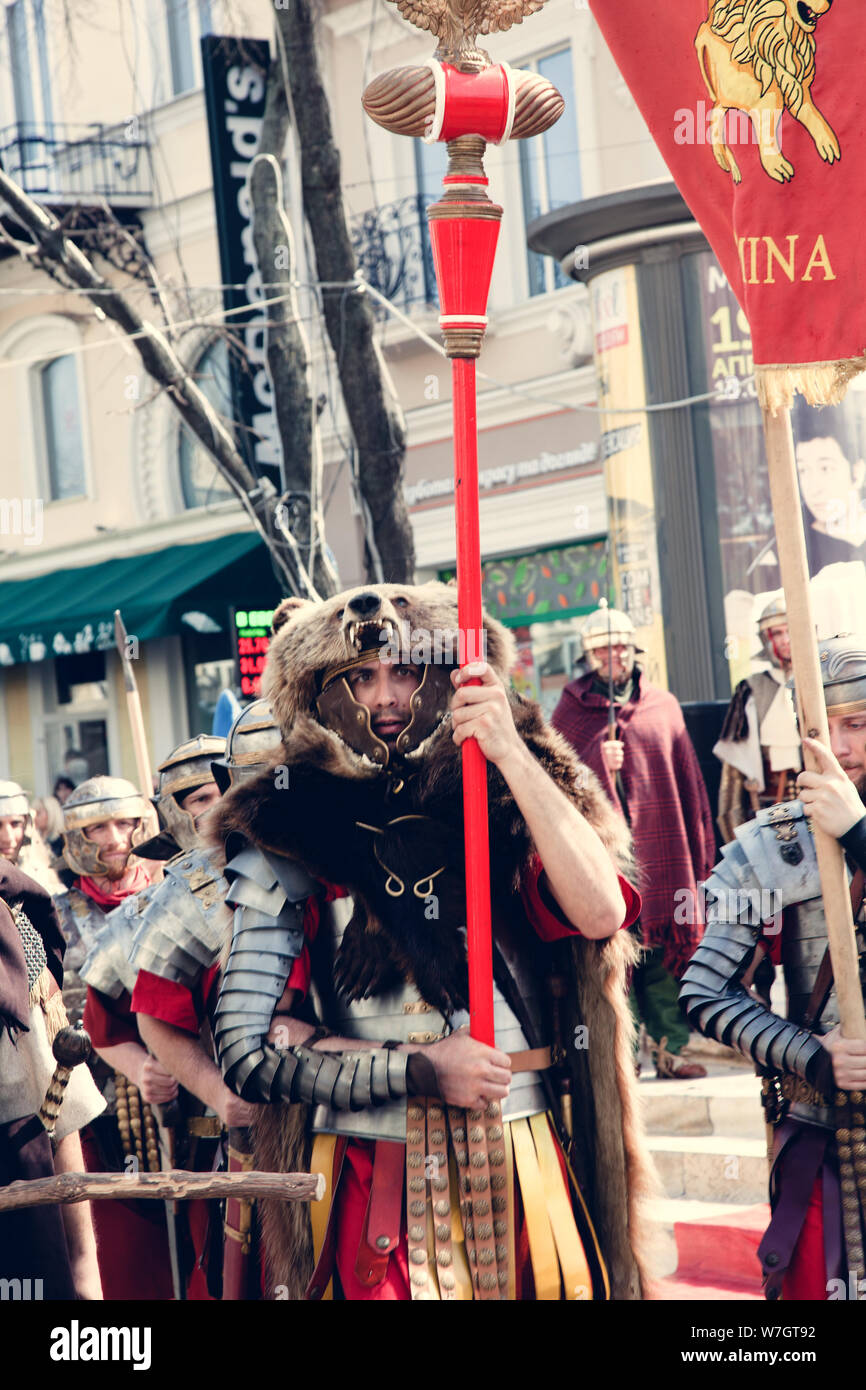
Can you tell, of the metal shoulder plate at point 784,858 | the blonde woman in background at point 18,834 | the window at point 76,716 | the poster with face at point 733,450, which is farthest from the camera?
the window at point 76,716

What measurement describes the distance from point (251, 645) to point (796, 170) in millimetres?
5249

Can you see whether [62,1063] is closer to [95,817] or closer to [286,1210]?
[286,1210]

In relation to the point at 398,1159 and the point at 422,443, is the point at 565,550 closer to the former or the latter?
the point at 422,443

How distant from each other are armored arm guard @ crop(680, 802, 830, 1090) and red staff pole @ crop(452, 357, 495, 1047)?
2.35 feet

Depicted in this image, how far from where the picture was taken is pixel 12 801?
6.36m

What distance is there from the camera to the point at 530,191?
13.7 meters

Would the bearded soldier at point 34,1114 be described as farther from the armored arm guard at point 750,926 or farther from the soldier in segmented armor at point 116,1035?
the armored arm guard at point 750,926

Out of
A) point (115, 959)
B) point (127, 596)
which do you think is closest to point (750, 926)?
point (115, 959)

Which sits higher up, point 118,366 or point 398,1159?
point 118,366

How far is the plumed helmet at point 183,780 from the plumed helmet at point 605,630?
241 cm

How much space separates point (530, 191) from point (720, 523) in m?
5.47

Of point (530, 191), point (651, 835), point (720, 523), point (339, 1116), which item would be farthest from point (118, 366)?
point (339, 1116)

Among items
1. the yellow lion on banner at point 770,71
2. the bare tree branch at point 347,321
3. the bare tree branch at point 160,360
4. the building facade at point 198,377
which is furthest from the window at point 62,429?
the yellow lion on banner at point 770,71

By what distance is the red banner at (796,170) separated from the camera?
3.73 m
